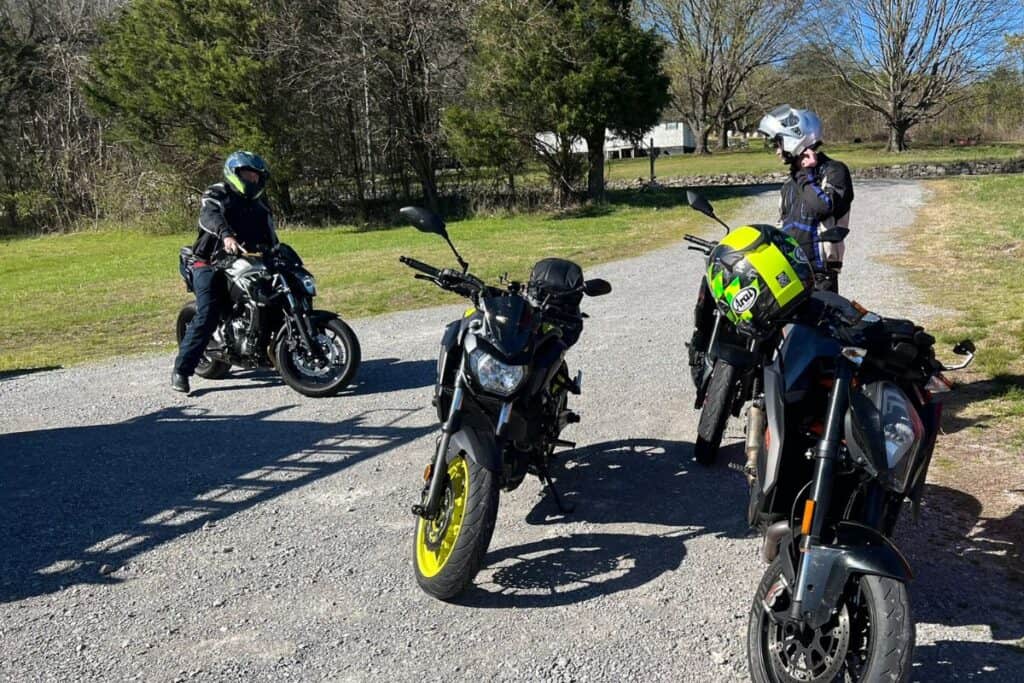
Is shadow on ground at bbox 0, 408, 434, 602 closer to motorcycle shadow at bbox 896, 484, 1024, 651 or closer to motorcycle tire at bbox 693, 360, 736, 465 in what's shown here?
motorcycle tire at bbox 693, 360, 736, 465

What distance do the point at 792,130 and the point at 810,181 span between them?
326mm

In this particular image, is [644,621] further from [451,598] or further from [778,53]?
[778,53]

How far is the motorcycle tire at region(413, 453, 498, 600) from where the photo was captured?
3.34 meters

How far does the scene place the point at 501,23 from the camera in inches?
837

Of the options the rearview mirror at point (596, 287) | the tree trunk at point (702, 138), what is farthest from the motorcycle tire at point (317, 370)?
the tree trunk at point (702, 138)

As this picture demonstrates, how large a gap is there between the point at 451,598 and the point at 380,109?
22.0 meters

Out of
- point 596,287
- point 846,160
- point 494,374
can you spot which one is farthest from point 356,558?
point 846,160

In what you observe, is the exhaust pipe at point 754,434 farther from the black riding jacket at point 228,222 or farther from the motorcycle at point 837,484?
the black riding jacket at point 228,222

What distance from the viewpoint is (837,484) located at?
2863mm

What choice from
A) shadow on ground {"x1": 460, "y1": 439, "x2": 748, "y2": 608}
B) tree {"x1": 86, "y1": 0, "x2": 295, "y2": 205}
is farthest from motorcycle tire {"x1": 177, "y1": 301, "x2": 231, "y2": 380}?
tree {"x1": 86, "y1": 0, "x2": 295, "y2": 205}

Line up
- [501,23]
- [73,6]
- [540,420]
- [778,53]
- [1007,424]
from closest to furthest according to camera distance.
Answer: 1. [540,420]
2. [1007,424]
3. [501,23]
4. [73,6]
5. [778,53]

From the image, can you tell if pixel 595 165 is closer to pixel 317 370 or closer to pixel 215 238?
pixel 215 238

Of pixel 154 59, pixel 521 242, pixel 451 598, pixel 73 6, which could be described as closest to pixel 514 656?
pixel 451 598

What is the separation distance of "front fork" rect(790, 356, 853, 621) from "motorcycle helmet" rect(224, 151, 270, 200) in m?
5.42
